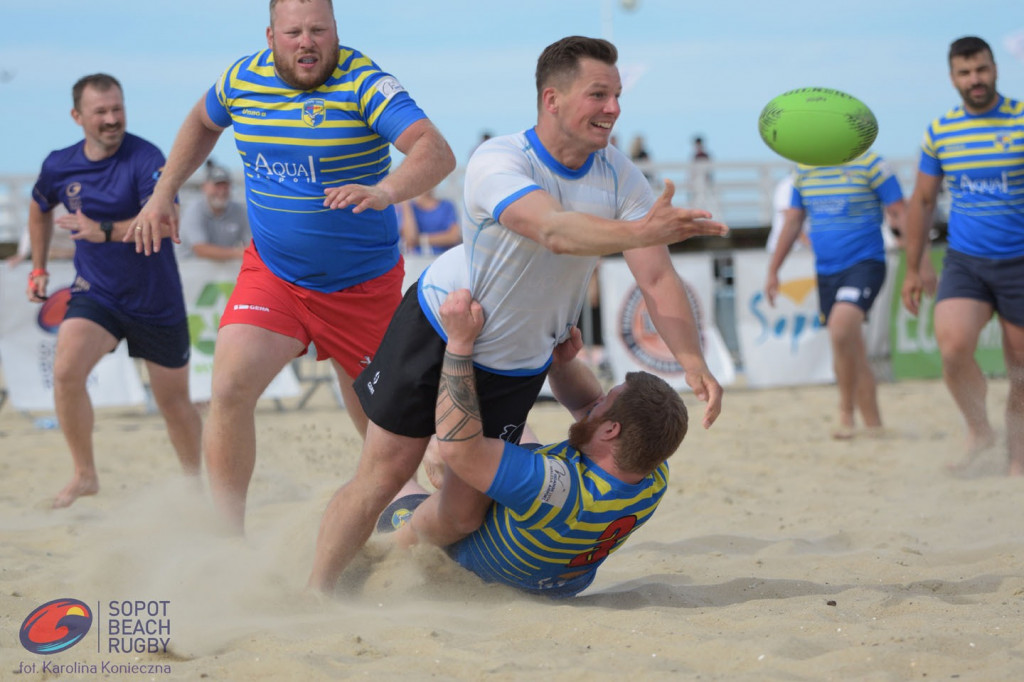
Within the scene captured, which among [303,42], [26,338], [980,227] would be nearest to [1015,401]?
[980,227]

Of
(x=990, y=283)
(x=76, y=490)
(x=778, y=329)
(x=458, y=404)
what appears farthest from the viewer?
(x=778, y=329)

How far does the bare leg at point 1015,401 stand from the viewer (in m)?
6.22

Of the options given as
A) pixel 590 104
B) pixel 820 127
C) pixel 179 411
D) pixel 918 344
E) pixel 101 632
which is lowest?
pixel 918 344

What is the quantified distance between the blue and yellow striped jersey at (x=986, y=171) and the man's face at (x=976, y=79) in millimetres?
70

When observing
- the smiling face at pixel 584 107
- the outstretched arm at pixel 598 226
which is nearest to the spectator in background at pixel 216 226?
the smiling face at pixel 584 107

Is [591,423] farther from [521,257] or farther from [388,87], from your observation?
[388,87]

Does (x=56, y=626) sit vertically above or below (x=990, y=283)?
below

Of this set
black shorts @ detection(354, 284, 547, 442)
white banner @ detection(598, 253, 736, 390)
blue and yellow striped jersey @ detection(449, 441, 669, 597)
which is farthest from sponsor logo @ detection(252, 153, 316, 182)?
white banner @ detection(598, 253, 736, 390)

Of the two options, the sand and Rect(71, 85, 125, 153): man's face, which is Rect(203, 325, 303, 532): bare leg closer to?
the sand

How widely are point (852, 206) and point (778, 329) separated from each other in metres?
2.83

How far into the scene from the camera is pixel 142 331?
568cm

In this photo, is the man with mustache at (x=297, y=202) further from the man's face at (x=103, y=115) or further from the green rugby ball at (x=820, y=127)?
the man's face at (x=103, y=115)

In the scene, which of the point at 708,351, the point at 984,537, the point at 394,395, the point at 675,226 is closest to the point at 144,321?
the point at 394,395

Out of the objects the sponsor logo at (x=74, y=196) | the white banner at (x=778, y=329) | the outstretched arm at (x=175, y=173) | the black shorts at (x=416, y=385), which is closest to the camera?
the black shorts at (x=416, y=385)
